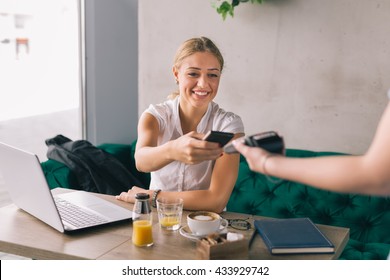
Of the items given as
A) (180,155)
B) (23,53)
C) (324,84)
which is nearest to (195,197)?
(180,155)

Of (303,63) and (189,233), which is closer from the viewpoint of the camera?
(189,233)

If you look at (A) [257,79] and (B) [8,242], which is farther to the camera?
(A) [257,79]

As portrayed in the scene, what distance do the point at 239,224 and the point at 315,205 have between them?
0.96m

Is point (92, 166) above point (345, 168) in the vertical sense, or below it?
below

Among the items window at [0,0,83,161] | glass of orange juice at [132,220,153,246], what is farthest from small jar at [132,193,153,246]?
window at [0,0,83,161]

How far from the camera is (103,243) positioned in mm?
1368

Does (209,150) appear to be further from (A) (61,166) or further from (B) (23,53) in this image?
(B) (23,53)

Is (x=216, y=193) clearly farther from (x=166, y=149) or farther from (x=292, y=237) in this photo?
(x=292, y=237)

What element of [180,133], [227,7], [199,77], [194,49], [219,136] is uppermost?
[227,7]

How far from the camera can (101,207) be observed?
5.45 ft

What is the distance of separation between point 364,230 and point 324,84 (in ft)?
2.59

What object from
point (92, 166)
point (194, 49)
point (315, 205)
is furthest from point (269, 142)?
point (92, 166)

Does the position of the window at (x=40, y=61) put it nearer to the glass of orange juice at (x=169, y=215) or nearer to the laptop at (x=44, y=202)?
the laptop at (x=44, y=202)

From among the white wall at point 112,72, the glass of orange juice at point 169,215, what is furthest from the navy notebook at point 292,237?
the white wall at point 112,72
